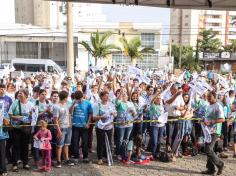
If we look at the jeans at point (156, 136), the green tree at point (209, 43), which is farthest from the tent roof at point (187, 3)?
the green tree at point (209, 43)

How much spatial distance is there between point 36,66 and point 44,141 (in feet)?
76.9

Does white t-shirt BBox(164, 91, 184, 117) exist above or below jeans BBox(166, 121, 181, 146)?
above

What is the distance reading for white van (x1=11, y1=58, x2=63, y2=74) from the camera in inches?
1146

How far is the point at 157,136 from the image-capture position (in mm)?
8141

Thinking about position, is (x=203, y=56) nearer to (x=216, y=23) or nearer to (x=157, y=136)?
(x=157, y=136)

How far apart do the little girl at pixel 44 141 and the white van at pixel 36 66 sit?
2174cm

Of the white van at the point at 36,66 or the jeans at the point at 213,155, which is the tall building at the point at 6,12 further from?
the jeans at the point at 213,155

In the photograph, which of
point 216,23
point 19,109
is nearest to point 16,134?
point 19,109

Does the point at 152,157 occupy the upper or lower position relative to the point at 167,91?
lower

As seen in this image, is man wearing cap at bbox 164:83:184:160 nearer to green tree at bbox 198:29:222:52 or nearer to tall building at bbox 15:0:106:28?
green tree at bbox 198:29:222:52

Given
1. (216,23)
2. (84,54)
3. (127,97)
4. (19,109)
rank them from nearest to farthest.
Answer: (19,109)
(127,97)
(84,54)
(216,23)

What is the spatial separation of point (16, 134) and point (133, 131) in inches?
106

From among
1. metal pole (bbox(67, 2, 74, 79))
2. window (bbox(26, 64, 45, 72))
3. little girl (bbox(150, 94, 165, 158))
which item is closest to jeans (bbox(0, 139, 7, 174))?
little girl (bbox(150, 94, 165, 158))

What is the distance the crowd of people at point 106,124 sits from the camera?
7125 millimetres
